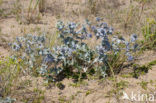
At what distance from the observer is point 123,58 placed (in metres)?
3.03

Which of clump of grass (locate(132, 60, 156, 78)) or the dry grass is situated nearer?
the dry grass

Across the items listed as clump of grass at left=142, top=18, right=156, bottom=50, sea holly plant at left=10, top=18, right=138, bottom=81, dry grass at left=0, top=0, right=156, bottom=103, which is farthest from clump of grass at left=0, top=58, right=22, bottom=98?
clump of grass at left=142, top=18, right=156, bottom=50

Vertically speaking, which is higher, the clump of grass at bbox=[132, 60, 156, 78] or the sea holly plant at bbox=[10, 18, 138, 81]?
the sea holly plant at bbox=[10, 18, 138, 81]

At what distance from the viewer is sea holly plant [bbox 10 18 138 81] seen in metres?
2.74

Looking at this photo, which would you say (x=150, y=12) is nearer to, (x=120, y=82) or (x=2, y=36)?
(x=120, y=82)

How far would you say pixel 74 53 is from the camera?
2830 mm

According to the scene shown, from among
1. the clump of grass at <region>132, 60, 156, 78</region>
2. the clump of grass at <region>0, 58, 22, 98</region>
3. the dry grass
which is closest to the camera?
the clump of grass at <region>0, 58, 22, 98</region>

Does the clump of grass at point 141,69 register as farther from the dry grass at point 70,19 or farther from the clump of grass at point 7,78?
the clump of grass at point 7,78

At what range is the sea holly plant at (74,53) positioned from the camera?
9.00 feet

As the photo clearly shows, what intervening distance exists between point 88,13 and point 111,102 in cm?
262

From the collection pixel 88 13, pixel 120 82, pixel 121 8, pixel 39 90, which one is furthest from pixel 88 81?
pixel 121 8

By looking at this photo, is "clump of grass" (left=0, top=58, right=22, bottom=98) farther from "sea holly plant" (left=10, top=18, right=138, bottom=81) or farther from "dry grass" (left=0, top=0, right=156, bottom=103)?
"sea holly plant" (left=10, top=18, right=138, bottom=81)

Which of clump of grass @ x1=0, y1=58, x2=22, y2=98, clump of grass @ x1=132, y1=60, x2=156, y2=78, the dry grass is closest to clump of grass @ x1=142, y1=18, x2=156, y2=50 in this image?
the dry grass

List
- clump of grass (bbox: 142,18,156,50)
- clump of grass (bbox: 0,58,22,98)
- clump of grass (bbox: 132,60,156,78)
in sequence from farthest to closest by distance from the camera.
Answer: clump of grass (bbox: 142,18,156,50)
clump of grass (bbox: 132,60,156,78)
clump of grass (bbox: 0,58,22,98)
